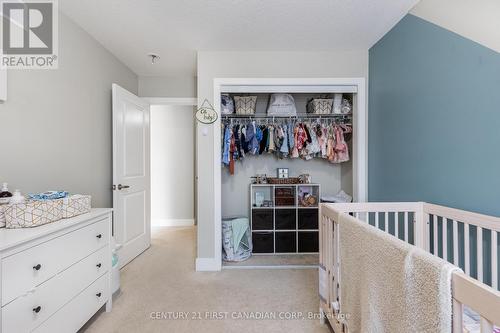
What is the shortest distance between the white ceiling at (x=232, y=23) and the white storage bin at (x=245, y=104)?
593 millimetres

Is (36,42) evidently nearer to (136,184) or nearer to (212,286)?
(136,184)

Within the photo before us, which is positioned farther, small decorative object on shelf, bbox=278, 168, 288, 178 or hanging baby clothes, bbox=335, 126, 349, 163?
small decorative object on shelf, bbox=278, 168, 288, 178

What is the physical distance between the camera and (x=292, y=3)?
6.01ft

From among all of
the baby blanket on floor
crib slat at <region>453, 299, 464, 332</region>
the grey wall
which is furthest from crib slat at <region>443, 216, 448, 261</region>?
the grey wall

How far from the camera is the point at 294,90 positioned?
2666mm

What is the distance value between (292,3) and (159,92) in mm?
2193

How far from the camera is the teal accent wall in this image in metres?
1.34

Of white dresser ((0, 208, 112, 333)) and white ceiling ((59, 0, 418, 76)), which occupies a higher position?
white ceiling ((59, 0, 418, 76))

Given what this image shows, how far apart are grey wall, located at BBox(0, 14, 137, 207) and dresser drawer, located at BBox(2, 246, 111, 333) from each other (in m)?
0.67

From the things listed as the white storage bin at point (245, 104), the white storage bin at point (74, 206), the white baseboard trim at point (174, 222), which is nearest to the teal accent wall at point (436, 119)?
the white storage bin at point (245, 104)

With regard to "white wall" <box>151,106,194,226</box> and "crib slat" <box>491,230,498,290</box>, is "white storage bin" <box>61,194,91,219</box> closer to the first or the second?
"crib slat" <box>491,230,498,290</box>

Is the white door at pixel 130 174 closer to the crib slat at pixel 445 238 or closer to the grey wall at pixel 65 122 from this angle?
the grey wall at pixel 65 122

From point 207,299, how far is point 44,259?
3.94ft

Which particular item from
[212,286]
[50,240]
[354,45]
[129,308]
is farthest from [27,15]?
[354,45]
